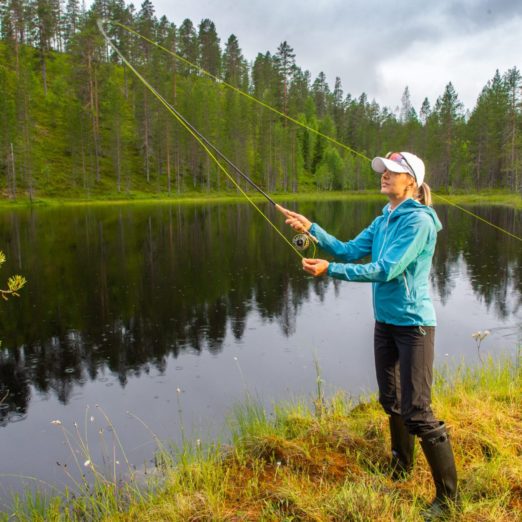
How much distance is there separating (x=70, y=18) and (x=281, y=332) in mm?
92999

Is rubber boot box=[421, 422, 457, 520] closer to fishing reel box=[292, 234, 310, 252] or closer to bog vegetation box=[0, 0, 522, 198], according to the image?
fishing reel box=[292, 234, 310, 252]

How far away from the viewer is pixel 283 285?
1457cm

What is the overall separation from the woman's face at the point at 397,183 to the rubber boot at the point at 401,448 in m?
1.55

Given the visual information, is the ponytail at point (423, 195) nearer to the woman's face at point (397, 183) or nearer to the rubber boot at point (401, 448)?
the woman's face at point (397, 183)

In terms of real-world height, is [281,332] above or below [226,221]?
below

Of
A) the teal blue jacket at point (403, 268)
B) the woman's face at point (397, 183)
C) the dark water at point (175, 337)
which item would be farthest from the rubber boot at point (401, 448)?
the dark water at point (175, 337)

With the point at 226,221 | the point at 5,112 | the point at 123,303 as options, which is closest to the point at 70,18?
the point at 5,112

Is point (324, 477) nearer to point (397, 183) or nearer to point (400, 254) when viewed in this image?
point (400, 254)

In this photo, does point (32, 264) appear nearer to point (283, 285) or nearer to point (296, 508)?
point (283, 285)

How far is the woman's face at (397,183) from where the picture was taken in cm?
314

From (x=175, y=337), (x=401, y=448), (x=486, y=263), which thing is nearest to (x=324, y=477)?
(x=401, y=448)

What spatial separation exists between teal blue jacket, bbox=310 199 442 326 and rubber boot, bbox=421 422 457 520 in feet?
2.25

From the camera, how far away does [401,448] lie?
3.54 meters

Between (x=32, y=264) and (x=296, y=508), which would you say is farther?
(x=32, y=264)
